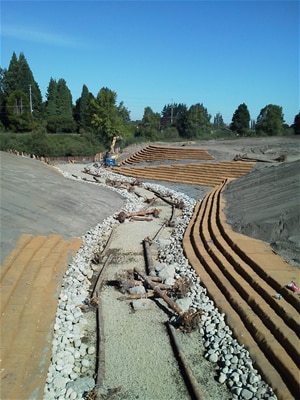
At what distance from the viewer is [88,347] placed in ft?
23.9

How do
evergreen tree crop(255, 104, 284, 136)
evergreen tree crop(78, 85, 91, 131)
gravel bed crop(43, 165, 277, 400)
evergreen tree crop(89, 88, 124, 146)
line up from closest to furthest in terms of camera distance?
1. gravel bed crop(43, 165, 277, 400)
2. evergreen tree crop(89, 88, 124, 146)
3. evergreen tree crop(255, 104, 284, 136)
4. evergreen tree crop(78, 85, 91, 131)

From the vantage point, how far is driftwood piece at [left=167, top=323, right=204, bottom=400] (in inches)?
232

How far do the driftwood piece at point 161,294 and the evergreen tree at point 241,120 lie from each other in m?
47.7

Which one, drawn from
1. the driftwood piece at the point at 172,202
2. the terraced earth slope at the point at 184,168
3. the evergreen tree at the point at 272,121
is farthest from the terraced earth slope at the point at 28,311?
the evergreen tree at the point at 272,121

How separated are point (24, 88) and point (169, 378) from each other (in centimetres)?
5496

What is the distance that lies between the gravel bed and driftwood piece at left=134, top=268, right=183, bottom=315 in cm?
27

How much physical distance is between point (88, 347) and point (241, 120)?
51.9 meters

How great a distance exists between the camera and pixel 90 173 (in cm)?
3091

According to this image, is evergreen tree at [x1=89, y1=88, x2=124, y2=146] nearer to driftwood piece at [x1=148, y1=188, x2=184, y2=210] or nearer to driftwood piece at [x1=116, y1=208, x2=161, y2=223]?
driftwood piece at [x1=148, y1=188, x2=184, y2=210]

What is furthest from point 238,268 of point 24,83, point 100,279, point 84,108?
point 24,83

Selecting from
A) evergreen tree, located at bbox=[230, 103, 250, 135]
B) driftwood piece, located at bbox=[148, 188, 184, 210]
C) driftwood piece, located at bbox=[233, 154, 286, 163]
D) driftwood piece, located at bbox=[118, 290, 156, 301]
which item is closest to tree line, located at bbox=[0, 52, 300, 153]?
evergreen tree, located at bbox=[230, 103, 250, 135]

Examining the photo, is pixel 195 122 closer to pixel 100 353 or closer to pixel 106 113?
pixel 106 113

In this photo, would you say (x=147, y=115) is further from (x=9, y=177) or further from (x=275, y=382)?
(x=275, y=382)

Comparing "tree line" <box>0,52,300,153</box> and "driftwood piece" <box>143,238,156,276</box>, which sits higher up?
"tree line" <box>0,52,300,153</box>
